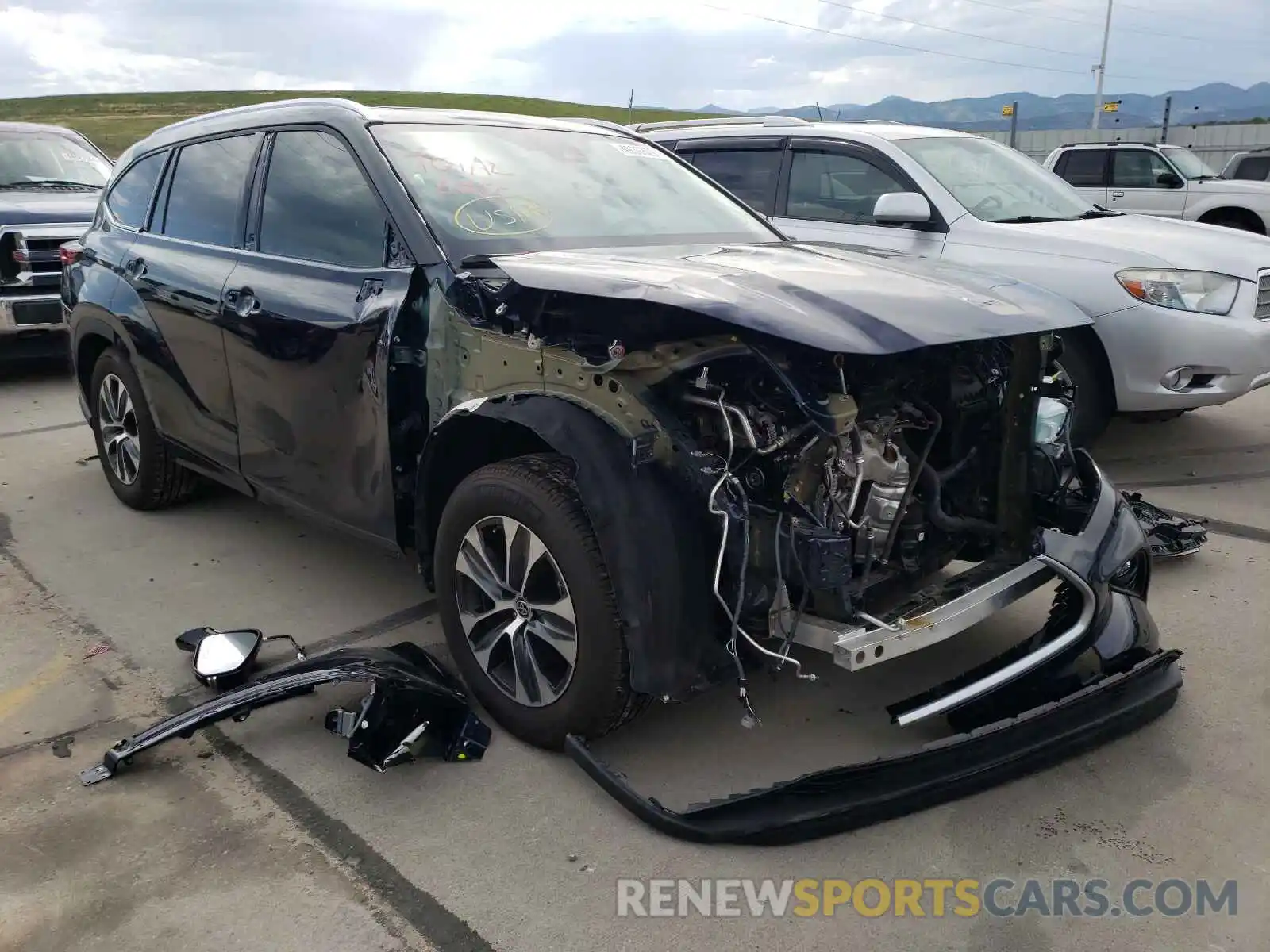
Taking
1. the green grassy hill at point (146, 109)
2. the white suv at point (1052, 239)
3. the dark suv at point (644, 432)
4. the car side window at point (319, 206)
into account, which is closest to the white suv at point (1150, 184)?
the white suv at point (1052, 239)

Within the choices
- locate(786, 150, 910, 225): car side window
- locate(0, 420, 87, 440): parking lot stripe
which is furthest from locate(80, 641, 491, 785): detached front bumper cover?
locate(0, 420, 87, 440): parking lot stripe

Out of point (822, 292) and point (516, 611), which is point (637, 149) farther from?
point (516, 611)

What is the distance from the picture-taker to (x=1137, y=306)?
17.4ft

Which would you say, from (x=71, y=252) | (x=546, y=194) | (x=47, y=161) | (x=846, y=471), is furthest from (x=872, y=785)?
(x=47, y=161)

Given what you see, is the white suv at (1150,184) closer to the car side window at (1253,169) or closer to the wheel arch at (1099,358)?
the car side window at (1253,169)

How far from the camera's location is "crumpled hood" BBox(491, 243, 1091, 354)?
7.73 feet

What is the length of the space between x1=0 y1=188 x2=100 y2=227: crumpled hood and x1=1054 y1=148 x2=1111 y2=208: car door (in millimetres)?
11878

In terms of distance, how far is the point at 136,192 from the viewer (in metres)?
4.90

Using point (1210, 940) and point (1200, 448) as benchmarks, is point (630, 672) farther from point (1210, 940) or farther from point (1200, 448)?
point (1200, 448)

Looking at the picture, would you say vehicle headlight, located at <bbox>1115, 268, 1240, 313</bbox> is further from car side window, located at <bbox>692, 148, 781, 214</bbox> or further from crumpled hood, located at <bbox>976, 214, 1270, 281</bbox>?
car side window, located at <bbox>692, 148, 781, 214</bbox>

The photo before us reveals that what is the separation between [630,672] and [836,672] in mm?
1072

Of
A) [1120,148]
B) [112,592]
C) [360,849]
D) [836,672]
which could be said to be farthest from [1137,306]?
[1120,148]

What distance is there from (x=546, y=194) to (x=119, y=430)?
2.84m

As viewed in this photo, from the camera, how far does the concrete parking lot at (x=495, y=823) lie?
2.28 meters
